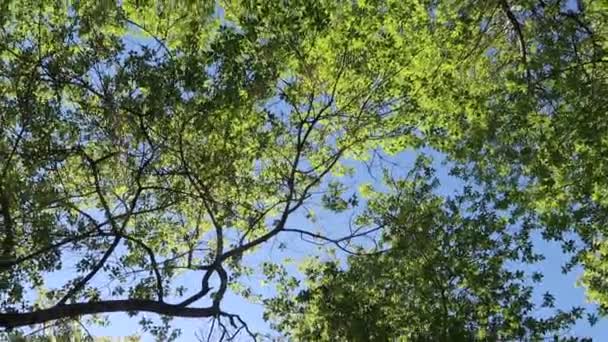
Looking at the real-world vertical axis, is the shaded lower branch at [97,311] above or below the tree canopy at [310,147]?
below

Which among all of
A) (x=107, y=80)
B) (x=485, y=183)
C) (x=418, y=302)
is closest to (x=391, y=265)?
(x=418, y=302)

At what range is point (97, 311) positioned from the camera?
809 cm

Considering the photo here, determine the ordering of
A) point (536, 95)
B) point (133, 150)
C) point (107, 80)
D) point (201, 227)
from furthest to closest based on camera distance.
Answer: point (201, 227)
point (536, 95)
point (133, 150)
point (107, 80)

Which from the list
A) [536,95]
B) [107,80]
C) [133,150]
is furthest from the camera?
[536,95]

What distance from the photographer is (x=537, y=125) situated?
9.80m

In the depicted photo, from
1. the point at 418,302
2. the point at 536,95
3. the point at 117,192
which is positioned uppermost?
the point at 536,95

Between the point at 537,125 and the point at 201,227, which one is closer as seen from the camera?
the point at 537,125

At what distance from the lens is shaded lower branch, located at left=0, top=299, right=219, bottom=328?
7.89 meters

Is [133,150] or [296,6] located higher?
[296,6]

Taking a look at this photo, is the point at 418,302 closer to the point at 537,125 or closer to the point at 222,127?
the point at 537,125

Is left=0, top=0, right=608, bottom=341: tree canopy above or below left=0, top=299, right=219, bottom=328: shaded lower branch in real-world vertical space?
above

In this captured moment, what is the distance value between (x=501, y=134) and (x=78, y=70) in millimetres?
5945

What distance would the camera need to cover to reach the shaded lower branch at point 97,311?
7895mm

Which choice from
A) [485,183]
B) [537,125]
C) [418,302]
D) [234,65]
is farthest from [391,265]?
[234,65]
